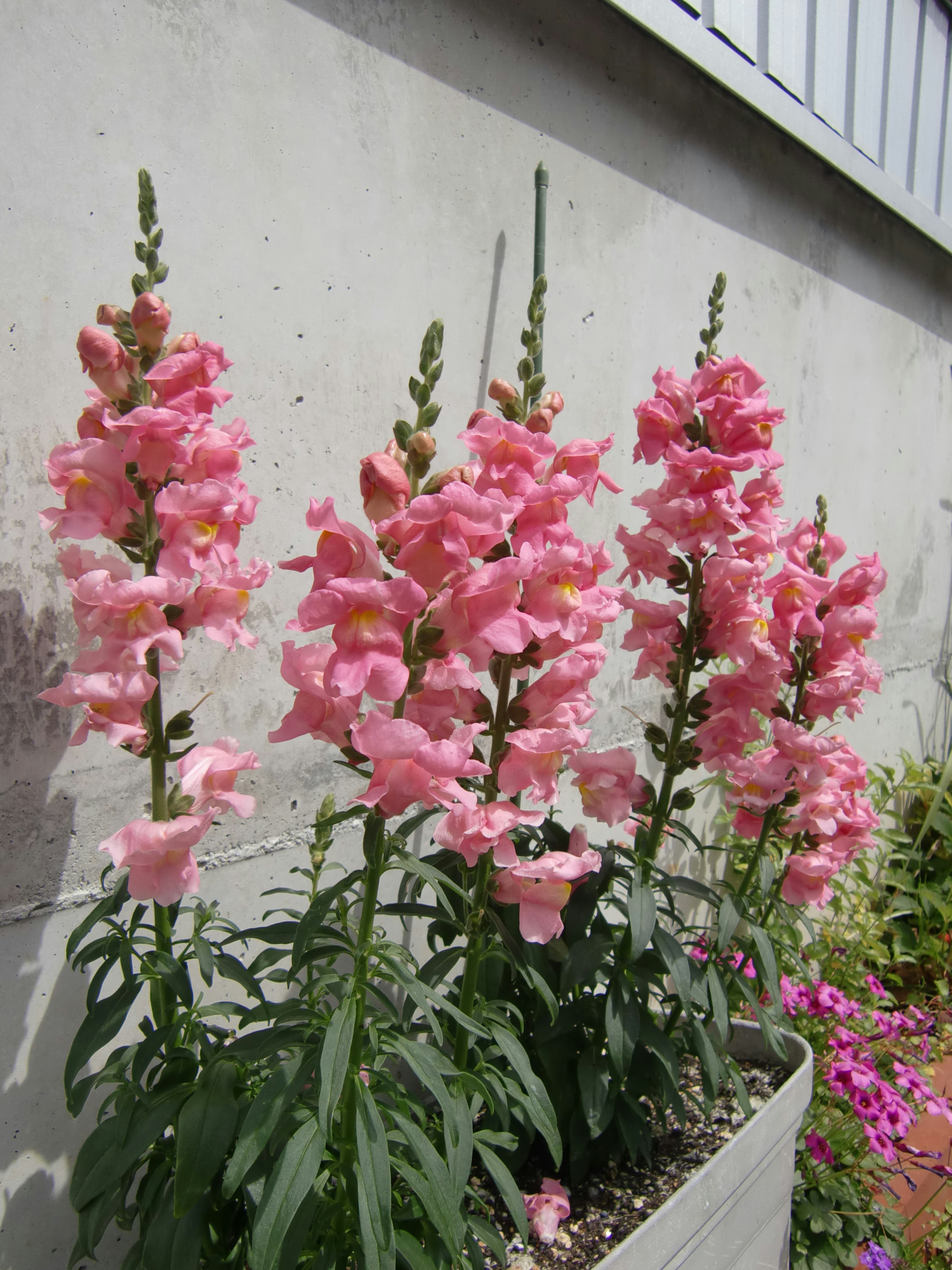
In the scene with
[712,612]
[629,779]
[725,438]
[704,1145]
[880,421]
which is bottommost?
[704,1145]

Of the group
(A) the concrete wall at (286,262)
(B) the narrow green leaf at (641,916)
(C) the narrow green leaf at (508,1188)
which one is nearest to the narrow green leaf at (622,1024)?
(B) the narrow green leaf at (641,916)

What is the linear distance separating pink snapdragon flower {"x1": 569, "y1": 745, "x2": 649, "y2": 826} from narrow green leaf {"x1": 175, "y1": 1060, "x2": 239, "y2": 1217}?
825 millimetres

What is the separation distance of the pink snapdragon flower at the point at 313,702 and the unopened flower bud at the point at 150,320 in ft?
1.86

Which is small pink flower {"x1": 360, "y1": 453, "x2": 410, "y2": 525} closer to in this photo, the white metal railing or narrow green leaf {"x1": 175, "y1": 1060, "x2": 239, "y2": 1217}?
narrow green leaf {"x1": 175, "y1": 1060, "x2": 239, "y2": 1217}

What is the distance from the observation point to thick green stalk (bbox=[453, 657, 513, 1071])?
154cm

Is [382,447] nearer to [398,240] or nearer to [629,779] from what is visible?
[398,240]

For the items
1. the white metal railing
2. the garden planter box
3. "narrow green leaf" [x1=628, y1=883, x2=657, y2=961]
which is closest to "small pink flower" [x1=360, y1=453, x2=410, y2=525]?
"narrow green leaf" [x1=628, y1=883, x2=657, y2=961]

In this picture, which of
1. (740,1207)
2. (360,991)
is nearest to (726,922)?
(740,1207)

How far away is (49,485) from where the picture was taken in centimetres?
172

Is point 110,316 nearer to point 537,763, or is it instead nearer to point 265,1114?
point 537,763

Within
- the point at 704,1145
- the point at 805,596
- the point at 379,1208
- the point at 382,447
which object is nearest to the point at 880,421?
the point at 805,596

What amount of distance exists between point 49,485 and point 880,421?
4172 millimetres

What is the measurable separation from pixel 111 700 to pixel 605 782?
945mm

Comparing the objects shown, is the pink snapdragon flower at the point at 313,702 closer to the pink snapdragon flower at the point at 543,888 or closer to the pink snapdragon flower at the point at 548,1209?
the pink snapdragon flower at the point at 543,888
